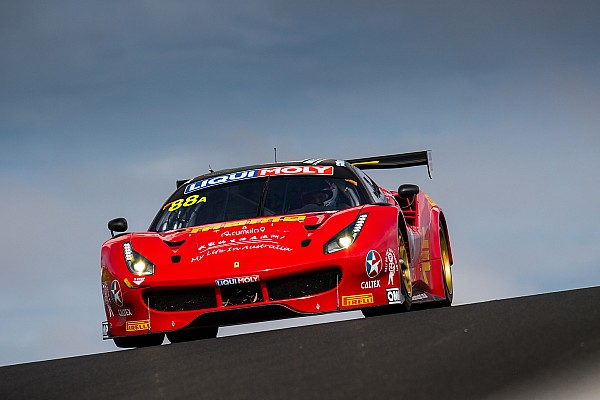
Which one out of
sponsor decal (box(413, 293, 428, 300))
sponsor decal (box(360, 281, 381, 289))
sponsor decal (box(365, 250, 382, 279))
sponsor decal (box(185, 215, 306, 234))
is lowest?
sponsor decal (box(413, 293, 428, 300))

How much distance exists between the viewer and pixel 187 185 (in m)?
9.76

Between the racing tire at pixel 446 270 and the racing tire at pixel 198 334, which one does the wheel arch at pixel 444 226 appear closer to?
the racing tire at pixel 446 270

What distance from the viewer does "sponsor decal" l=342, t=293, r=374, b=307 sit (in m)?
7.62

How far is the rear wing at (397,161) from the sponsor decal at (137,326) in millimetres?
4354

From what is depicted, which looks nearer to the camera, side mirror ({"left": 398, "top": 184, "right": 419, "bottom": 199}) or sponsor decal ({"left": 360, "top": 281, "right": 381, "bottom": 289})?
sponsor decal ({"left": 360, "top": 281, "right": 381, "bottom": 289})

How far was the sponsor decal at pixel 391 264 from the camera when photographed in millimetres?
7770

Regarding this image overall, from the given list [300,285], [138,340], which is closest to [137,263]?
[138,340]

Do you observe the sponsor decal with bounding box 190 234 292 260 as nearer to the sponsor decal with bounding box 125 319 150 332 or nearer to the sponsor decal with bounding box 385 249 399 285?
the sponsor decal with bounding box 125 319 150 332

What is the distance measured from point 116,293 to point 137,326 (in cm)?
28

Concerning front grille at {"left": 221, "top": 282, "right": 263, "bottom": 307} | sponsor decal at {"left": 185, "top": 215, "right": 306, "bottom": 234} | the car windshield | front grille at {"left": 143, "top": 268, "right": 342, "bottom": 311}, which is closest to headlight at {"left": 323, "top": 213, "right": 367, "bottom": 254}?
front grille at {"left": 143, "top": 268, "right": 342, "bottom": 311}

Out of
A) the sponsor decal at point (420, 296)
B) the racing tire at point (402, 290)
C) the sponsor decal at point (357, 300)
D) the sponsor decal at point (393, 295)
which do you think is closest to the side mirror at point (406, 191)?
the sponsor decal at point (420, 296)

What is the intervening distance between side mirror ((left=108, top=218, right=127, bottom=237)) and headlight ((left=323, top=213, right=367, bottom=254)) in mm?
2117

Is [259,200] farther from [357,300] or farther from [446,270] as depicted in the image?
[446,270]

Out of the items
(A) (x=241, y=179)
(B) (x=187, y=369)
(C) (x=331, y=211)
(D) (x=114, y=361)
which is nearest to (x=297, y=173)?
(A) (x=241, y=179)
